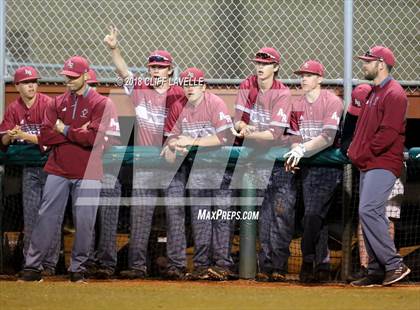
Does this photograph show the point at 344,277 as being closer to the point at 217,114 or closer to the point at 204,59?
the point at 217,114

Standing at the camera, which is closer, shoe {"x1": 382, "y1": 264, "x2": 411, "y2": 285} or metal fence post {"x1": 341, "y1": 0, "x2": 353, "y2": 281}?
shoe {"x1": 382, "y1": 264, "x2": 411, "y2": 285}

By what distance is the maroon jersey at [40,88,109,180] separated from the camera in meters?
9.12

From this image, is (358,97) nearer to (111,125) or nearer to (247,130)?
(247,130)

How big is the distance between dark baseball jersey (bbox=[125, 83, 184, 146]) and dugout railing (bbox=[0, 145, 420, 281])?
25 cm

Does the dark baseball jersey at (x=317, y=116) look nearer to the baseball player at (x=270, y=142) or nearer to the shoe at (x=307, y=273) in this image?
the baseball player at (x=270, y=142)

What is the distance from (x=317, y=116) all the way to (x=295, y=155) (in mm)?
476

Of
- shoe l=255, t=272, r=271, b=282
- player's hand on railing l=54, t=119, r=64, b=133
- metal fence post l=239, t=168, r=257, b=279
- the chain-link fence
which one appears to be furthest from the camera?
the chain-link fence

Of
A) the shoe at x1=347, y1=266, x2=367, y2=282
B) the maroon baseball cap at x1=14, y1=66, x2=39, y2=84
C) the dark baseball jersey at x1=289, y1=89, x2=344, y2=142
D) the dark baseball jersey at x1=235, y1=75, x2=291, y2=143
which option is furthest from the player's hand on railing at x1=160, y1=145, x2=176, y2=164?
the shoe at x1=347, y1=266, x2=367, y2=282

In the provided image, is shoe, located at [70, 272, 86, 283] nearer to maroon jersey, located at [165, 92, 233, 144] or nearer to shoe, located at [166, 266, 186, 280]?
shoe, located at [166, 266, 186, 280]

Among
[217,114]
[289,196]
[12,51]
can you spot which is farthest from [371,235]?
[12,51]

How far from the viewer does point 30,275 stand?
9.04m

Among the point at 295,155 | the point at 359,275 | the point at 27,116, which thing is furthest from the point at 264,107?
the point at 27,116

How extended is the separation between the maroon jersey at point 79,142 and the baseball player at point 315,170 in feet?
5.56

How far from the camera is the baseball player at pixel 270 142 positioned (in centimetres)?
927
